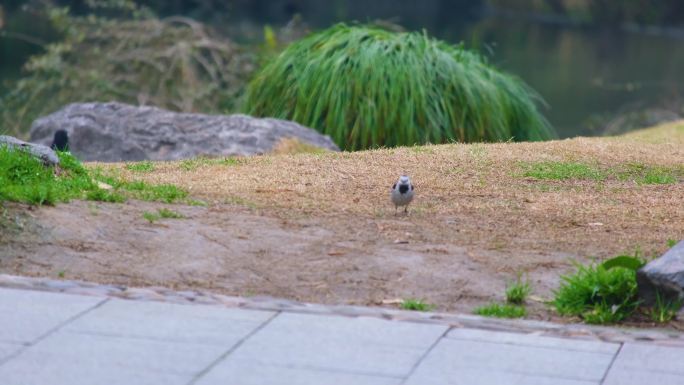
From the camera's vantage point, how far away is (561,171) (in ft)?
30.1

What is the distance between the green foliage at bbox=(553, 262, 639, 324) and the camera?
5.77 m

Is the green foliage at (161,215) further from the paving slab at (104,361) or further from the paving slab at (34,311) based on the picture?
the paving slab at (104,361)

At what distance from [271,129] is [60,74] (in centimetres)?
794

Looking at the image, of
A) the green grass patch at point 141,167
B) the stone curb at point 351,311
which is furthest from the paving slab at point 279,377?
the green grass patch at point 141,167

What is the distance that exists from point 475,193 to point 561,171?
3.98 ft

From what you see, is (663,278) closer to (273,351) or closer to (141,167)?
(273,351)

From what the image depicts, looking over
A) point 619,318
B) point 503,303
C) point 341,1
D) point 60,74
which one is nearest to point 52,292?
point 503,303

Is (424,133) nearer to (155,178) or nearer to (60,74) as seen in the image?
(155,178)

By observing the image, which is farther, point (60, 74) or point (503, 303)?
point (60, 74)

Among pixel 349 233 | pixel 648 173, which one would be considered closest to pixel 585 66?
pixel 648 173

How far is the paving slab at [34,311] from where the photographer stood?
17.0 ft

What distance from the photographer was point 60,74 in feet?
61.3

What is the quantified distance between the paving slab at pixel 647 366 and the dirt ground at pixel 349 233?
73 cm

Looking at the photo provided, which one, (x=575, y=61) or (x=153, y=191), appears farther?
(x=575, y=61)
